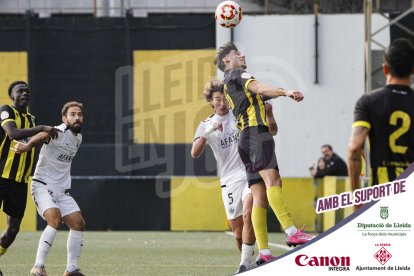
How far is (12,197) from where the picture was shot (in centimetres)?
1239

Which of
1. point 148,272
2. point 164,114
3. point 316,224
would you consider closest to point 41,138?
point 148,272

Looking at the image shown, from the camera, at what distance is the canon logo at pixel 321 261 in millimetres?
8844

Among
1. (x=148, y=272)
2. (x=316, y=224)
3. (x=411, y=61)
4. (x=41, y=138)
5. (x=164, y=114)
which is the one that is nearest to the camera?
(x=411, y=61)

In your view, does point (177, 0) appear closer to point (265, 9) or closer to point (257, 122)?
point (265, 9)

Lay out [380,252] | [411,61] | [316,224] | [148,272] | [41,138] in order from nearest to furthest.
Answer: [411,61]
[380,252]
[41,138]
[148,272]
[316,224]

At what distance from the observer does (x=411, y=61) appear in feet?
26.3

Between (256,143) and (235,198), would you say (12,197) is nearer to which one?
(235,198)

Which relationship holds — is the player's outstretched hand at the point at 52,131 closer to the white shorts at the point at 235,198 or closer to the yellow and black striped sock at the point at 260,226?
the white shorts at the point at 235,198

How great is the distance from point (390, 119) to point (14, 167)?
557 cm

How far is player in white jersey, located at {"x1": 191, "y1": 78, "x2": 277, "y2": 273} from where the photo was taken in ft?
38.0

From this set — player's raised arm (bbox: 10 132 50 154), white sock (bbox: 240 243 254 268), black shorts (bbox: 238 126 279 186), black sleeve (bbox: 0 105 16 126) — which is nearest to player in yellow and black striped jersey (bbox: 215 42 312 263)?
black shorts (bbox: 238 126 279 186)

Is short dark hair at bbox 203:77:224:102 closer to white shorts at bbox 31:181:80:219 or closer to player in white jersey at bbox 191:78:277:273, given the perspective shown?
player in white jersey at bbox 191:78:277:273

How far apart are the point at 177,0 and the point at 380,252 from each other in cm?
1931

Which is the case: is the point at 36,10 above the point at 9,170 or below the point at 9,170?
above
